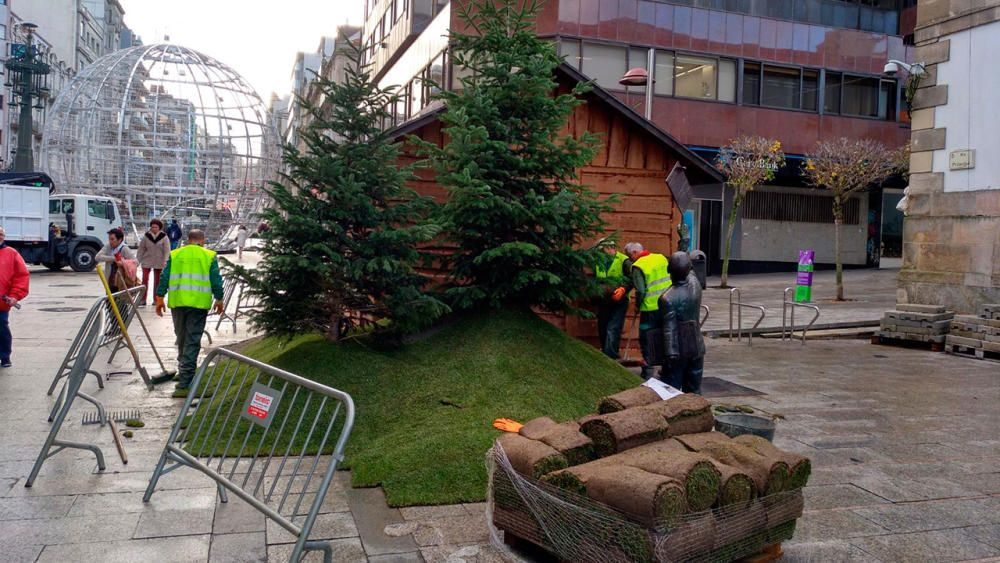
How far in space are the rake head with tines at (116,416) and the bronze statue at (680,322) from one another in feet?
16.4

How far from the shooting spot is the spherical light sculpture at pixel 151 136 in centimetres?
2588

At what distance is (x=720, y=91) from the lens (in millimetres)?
29906

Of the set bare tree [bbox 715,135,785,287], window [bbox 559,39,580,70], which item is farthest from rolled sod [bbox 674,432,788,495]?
window [bbox 559,39,580,70]

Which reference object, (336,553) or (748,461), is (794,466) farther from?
(336,553)

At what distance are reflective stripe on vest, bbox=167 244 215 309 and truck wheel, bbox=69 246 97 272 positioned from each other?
748 inches

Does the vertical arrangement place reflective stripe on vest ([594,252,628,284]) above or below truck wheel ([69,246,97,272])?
above

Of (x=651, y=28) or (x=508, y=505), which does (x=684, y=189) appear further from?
(x=651, y=28)

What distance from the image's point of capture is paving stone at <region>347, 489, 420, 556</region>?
15.5 ft

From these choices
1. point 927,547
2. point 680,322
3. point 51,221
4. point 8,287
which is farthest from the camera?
point 51,221

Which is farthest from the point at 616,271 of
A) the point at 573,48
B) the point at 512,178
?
the point at 573,48

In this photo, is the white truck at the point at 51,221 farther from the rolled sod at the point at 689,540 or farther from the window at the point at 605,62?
the rolled sod at the point at 689,540

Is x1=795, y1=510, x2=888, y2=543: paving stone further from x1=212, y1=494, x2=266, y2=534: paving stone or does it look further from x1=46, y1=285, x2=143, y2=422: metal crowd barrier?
x1=46, y1=285, x2=143, y2=422: metal crowd barrier

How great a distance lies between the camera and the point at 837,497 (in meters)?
5.80

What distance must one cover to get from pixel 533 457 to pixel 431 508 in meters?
1.20
